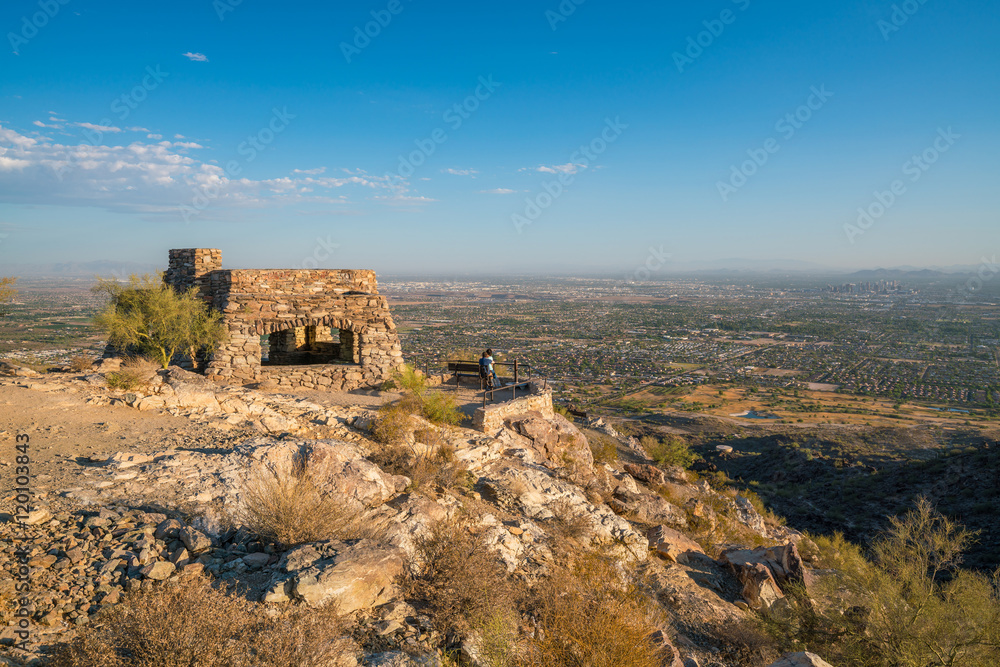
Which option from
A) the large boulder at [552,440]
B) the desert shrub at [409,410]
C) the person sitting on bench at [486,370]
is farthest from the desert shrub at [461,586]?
the person sitting on bench at [486,370]

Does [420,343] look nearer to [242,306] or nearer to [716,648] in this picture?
[242,306]

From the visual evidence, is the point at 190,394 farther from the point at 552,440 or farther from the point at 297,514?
the point at 552,440

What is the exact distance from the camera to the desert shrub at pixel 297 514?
5371 mm

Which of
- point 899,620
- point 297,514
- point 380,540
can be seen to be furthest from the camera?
point 899,620

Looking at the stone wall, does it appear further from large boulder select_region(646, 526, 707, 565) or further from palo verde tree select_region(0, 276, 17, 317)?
palo verde tree select_region(0, 276, 17, 317)

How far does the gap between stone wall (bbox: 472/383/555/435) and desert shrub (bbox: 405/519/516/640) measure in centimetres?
533

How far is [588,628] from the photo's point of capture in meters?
4.91

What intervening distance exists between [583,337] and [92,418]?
76.8 meters

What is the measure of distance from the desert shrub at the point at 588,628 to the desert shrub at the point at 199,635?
1.97m

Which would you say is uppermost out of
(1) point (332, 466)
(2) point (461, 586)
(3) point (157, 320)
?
(3) point (157, 320)

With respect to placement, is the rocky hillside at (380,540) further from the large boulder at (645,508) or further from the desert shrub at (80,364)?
the desert shrub at (80,364)

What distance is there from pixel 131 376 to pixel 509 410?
8.21m

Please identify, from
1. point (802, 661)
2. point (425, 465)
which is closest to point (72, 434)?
point (425, 465)

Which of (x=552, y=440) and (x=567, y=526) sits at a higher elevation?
(x=552, y=440)
